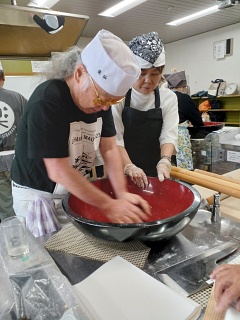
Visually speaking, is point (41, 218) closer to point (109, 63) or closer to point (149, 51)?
point (109, 63)

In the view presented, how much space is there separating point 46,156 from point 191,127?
2.46m

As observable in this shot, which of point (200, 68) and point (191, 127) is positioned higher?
point (200, 68)

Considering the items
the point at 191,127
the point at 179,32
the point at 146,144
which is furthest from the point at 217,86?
the point at 146,144

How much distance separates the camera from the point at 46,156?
0.86 metres

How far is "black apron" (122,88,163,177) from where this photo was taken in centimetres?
154

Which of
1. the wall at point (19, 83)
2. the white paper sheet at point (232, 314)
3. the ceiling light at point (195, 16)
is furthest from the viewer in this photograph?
the ceiling light at point (195, 16)

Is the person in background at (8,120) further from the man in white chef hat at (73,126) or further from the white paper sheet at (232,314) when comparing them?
the white paper sheet at (232,314)

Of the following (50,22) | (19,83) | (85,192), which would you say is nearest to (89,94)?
(85,192)

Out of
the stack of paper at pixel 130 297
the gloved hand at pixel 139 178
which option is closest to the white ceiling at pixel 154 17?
the gloved hand at pixel 139 178

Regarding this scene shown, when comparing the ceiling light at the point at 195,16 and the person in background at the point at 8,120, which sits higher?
the ceiling light at the point at 195,16

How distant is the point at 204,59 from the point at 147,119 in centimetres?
636

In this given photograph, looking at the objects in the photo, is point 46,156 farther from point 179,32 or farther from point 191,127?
point 179,32

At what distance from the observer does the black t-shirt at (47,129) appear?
2.85ft

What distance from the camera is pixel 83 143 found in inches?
42.4
